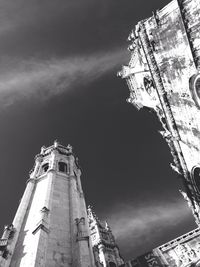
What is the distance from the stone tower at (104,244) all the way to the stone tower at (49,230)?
55.8 ft

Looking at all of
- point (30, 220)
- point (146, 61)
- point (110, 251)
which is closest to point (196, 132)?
point (146, 61)

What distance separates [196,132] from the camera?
1441 cm

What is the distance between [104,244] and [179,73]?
31.3 metres

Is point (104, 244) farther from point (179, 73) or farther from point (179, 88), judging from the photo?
point (179, 73)

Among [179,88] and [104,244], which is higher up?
[104,244]

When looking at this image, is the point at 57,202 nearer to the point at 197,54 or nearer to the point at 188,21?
the point at 197,54

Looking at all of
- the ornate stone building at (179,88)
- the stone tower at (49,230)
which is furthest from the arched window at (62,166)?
the ornate stone building at (179,88)

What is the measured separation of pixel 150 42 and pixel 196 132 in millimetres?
7253

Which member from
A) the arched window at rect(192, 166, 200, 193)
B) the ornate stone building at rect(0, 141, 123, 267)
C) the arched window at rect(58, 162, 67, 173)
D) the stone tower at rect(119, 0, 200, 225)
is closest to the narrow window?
Answer: the stone tower at rect(119, 0, 200, 225)

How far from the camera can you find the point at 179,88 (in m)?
14.7

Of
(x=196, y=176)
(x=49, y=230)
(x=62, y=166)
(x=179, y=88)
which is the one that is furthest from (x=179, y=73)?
(x=62, y=166)

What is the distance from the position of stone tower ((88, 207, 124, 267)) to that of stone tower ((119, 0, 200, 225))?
21044 mm

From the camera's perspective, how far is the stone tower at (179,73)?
13578mm

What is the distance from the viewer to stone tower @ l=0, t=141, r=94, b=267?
40.1ft
